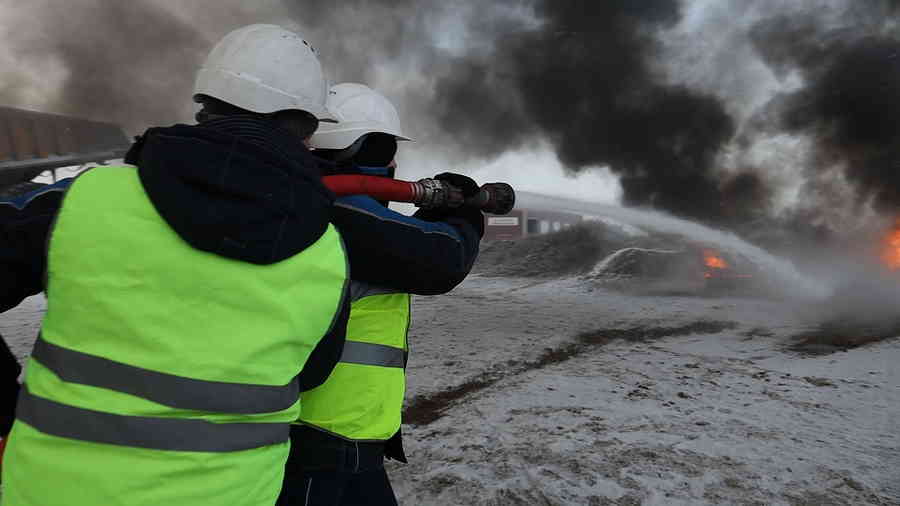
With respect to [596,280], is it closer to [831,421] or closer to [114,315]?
[831,421]

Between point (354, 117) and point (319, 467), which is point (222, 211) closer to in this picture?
point (319, 467)

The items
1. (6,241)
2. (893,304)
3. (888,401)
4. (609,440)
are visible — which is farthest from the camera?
(893,304)

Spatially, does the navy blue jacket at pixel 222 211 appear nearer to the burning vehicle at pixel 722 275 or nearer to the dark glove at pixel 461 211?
the dark glove at pixel 461 211

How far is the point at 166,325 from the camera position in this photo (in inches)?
32.0

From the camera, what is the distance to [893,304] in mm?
8555

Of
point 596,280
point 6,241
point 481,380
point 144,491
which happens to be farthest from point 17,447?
point 596,280

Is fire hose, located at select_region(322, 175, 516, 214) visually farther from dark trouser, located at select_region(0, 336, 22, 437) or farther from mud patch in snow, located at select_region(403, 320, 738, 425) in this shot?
mud patch in snow, located at select_region(403, 320, 738, 425)

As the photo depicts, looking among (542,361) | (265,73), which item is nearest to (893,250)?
(542,361)

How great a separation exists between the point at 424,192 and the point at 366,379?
583 mm

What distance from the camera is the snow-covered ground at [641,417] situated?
8.70 feet

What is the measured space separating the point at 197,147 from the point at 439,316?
6.96 m

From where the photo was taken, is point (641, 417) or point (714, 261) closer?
point (641, 417)

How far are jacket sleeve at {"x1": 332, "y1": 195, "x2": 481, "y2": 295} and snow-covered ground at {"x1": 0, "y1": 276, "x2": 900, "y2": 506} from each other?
1.63m

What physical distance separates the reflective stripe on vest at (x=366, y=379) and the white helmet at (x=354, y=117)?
618 mm
